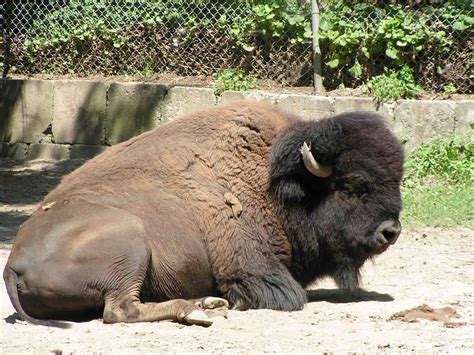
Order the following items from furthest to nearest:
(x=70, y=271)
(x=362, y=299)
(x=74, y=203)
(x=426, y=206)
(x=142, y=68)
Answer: (x=142, y=68) < (x=426, y=206) < (x=362, y=299) < (x=74, y=203) < (x=70, y=271)

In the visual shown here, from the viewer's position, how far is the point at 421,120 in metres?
10.1

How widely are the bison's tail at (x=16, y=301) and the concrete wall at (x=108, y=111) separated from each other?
591 cm

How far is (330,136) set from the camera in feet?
18.8

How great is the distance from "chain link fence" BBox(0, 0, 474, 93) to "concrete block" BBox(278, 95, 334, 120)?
2.22ft

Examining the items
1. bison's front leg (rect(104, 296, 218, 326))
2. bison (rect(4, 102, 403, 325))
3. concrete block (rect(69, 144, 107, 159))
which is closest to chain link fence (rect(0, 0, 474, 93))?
concrete block (rect(69, 144, 107, 159))

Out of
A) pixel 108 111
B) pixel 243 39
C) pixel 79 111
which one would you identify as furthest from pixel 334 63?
pixel 79 111

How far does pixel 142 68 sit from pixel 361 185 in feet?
24.4

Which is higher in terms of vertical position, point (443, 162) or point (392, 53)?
point (392, 53)

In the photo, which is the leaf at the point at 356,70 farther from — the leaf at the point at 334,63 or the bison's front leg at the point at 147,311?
the bison's front leg at the point at 147,311

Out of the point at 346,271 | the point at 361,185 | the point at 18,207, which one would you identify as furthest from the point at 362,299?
the point at 18,207

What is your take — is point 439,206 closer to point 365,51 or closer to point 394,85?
point 394,85

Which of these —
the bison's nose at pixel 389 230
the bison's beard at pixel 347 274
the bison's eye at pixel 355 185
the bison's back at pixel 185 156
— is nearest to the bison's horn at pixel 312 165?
the bison's eye at pixel 355 185

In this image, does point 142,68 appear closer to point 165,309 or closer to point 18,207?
point 18,207

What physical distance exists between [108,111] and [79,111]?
0.49 metres
